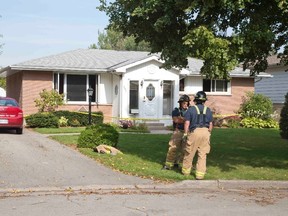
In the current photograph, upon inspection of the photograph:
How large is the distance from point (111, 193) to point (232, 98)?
61.5ft

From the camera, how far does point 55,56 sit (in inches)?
1011

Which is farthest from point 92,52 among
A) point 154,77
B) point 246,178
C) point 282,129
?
point 246,178

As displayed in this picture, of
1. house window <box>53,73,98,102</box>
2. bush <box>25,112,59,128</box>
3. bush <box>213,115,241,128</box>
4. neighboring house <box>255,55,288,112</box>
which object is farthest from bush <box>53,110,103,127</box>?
neighboring house <box>255,55,288,112</box>

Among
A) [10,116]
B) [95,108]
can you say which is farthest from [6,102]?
[95,108]

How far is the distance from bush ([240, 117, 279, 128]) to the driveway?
1287cm

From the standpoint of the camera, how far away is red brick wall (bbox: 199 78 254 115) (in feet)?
84.5

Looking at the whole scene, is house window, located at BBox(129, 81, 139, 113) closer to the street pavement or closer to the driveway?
the driveway

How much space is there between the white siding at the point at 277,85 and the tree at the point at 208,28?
19207 mm

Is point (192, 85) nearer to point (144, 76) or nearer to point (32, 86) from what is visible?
point (144, 76)

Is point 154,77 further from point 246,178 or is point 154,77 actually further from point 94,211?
point 94,211

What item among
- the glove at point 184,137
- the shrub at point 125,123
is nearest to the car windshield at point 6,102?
the shrub at point 125,123

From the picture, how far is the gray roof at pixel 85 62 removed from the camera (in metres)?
22.8

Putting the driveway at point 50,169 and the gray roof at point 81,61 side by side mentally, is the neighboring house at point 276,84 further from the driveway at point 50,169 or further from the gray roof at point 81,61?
the driveway at point 50,169

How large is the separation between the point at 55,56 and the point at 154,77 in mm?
5961
